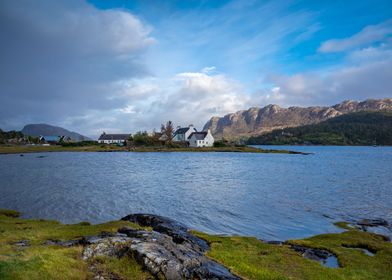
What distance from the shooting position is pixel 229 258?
59.6ft

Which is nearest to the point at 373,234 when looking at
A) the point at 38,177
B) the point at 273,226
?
the point at 273,226

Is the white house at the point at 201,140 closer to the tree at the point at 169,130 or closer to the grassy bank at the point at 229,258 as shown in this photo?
the tree at the point at 169,130

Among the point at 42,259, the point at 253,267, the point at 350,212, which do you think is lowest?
the point at 350,212

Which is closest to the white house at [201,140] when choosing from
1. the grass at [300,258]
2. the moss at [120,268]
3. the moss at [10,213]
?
the moss at [10,213]

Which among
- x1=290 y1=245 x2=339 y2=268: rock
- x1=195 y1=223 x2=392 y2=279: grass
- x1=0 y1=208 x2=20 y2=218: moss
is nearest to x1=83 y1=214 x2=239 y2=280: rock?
x1=195 y1=223 x2=392 y2=279: grass

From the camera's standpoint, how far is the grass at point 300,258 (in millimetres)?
16703

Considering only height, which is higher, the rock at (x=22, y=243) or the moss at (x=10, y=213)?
the rock at (x=22, y=243)

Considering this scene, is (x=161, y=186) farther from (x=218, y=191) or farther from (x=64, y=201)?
(x=64, y=201)

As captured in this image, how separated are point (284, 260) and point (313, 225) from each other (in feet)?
48.3

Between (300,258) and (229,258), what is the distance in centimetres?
556

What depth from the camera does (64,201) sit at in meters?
41.8

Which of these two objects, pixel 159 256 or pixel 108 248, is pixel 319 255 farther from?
pixel 108 248

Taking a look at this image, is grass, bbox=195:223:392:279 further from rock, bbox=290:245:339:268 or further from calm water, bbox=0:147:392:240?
calm water, bbox=0:147:392:240

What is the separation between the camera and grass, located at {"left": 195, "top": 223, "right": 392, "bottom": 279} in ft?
54.8
